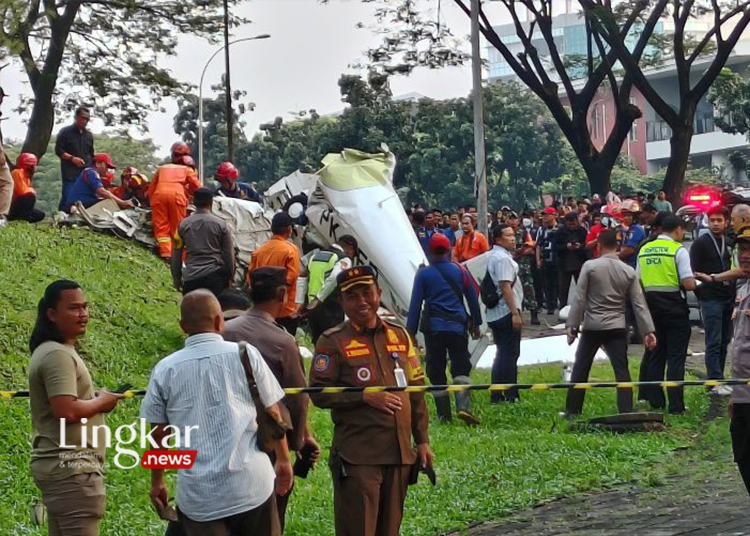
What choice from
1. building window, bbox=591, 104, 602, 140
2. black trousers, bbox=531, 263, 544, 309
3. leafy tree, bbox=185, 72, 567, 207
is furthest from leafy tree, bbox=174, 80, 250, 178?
black trousers, bbox=531, 263, 544, 309

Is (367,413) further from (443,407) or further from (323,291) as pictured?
(323,291)

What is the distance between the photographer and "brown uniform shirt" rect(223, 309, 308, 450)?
6953mm

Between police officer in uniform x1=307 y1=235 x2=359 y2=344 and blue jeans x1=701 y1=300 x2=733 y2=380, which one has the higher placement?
police officer in uniform x1=307 y1=235 x2=359 y2=344

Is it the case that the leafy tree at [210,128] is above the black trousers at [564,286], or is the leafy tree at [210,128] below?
above

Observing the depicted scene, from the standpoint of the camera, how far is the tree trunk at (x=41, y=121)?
25641 millimetres

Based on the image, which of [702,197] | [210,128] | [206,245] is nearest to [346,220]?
[702,197]

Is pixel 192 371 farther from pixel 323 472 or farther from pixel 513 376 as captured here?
pixel 513 376

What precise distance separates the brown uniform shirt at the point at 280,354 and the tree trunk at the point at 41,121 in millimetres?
19445

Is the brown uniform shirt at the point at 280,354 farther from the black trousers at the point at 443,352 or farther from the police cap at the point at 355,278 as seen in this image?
the black trousers at the point at 443,352

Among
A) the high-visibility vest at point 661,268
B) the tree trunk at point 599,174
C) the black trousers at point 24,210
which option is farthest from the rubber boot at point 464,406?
the tree trunk at point 599,174

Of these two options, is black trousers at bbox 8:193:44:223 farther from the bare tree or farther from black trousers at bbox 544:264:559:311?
the bare tree

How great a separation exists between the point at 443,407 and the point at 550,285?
10.4 metres

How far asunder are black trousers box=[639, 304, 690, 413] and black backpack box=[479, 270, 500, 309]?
1.47 metres

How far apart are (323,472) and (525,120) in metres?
47.7
